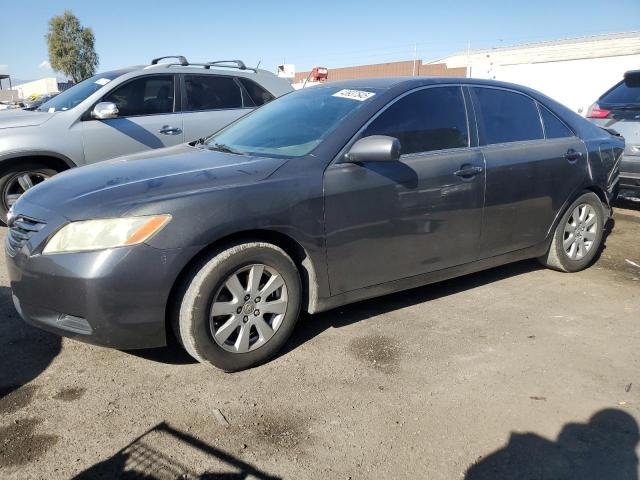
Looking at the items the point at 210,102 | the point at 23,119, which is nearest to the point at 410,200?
the point at 210,102

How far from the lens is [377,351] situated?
323cm

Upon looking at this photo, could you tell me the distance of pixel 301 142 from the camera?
333cm

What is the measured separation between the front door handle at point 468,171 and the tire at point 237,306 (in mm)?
1382

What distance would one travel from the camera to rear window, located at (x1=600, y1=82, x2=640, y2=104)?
7.04m

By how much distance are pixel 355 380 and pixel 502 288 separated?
1.98m

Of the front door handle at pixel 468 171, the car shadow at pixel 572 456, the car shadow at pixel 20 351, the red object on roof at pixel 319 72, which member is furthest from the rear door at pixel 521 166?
the red object on roof at pixel 319 72

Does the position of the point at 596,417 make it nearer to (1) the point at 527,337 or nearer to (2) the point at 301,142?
(1) the point at 527,337

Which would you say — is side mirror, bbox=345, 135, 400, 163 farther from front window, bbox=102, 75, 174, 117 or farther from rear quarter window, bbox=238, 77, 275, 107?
rear quarter window, bbox=238, 77, 275, 107

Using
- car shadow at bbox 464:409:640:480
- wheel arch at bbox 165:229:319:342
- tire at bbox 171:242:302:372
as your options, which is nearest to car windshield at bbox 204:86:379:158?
wheel arch at bbox 165:229:319:342

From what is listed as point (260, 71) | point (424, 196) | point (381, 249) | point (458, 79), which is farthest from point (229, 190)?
point (260, 71)

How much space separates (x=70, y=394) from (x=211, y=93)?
15.2ft

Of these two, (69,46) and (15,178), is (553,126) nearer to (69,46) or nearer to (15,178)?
(15,178)

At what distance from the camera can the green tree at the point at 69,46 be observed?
5478cm

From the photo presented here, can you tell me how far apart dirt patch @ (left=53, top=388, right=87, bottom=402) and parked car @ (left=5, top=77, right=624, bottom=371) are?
0.31m
